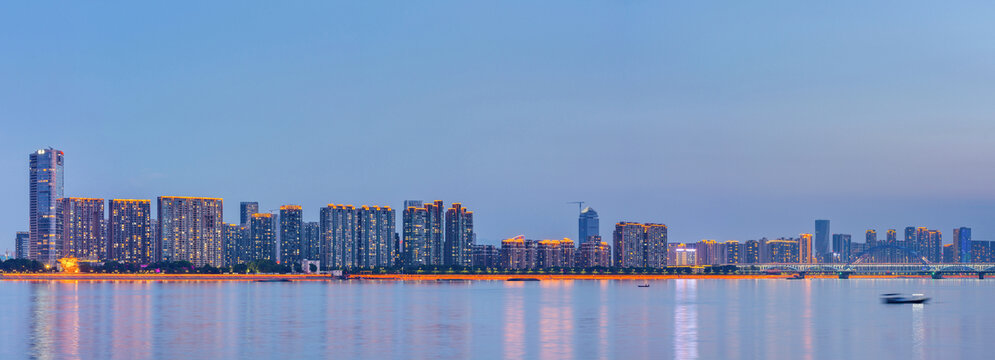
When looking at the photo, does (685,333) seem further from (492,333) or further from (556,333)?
(492,333)

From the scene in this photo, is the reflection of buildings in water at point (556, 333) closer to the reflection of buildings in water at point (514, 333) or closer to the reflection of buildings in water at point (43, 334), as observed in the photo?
the reflection of buildings in water at point (514, 333)

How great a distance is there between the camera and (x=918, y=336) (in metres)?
72.2

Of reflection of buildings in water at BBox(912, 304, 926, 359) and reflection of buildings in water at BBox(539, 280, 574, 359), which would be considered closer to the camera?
reflection of buildings in water at BBox(539, 280, 574, 359)

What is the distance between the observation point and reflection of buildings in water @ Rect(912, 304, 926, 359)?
A: 5972 cm

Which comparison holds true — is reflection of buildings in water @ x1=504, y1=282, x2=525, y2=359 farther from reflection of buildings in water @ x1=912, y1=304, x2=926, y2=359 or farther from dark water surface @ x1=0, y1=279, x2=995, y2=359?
reflection of buildings in water @ x1=912, y1=304, x2=926, y2=359

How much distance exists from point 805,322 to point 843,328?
7380mm

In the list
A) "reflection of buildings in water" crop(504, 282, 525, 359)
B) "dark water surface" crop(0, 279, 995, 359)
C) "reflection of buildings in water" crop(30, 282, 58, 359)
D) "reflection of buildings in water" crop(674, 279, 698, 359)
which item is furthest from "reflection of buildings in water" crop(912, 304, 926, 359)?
"reflection of buildings in water" crop(30, 282, 58, 359)

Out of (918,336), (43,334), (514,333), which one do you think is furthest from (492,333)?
(43,334)

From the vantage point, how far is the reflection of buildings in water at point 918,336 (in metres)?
59.7

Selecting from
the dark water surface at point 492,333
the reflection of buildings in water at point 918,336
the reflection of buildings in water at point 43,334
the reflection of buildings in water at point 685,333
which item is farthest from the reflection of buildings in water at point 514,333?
the reflection of buildings in water at point 43,334

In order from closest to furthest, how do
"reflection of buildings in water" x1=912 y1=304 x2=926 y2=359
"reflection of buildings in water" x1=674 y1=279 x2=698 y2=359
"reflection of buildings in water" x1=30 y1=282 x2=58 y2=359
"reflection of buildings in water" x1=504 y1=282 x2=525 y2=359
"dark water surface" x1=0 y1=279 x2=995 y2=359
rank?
1. "reflection of buildings in water" x1=30 y1=282 x2=58 y2=359
2. "reflection of buildings in water" x1=674 y1=279 x2=698 y2=359
3. "reflection of buildings in water" x1=504 y1=282 x2=525 y2=359
4. "dark water surface" x1=0 y1=279 x2=995 y2=359
5. "reflection of buildings in water" x1=912 y1=304 x2=926 y2=359

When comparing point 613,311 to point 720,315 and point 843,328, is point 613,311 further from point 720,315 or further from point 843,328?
point 843,328

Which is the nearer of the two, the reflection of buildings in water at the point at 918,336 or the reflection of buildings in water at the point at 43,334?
the reflection of buildings in water at the point at 43,334

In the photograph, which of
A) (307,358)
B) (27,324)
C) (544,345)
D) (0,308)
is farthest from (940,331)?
(0,308)
